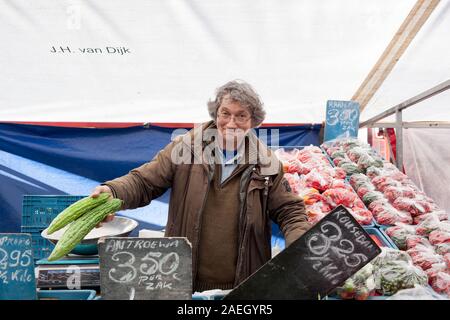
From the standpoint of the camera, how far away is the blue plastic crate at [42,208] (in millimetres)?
3092

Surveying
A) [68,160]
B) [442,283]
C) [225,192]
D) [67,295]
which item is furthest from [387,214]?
[68,160]

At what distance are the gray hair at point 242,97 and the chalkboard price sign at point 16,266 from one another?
1374mm

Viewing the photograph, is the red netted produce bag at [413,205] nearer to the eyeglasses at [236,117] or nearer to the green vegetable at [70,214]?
the eyeglasses at [236,117]

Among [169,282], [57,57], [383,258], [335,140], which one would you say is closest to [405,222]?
[383,258]

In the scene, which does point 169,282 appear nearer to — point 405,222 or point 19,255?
point 19,255

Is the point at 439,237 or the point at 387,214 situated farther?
the point at 387,214

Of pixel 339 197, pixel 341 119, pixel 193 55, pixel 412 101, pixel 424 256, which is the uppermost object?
pixel 193 55

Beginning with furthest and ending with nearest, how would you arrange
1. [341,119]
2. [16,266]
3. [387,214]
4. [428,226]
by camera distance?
1. [341,119]
2. [387,214]
3. [428,226]
4. [16,266]

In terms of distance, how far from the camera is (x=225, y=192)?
2.45m

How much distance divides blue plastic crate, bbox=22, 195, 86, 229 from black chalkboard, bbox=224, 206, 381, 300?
83.3 inches

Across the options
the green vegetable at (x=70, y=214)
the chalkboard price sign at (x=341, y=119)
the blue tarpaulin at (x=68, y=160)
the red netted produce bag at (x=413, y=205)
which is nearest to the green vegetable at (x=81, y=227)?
the green vegetable at (x=70, y=214)

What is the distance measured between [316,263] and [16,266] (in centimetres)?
122

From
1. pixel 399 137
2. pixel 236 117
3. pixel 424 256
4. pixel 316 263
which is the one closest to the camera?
pixel 316 263

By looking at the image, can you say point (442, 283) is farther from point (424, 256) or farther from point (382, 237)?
point (382, 237)
